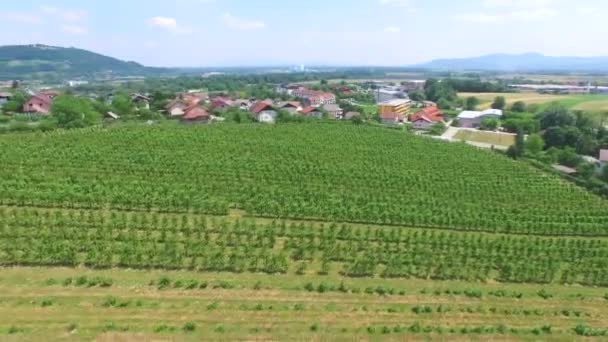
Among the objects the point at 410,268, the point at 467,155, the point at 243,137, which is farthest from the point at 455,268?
the point at 243,137

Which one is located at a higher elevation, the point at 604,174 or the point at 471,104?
the point at 471,104

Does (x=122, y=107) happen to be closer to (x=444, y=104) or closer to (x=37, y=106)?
(x=37, y=106)

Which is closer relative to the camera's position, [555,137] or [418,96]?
[555,137]

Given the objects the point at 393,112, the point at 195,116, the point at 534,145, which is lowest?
the point at 534,145

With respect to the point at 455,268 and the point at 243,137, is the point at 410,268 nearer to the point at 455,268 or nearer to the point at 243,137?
the point at 455,268

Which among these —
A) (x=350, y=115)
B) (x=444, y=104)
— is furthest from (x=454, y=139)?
(x=444, y=104)

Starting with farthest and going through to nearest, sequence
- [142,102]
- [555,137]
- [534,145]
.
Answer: [142,102] → [555,137] → [534,145]
